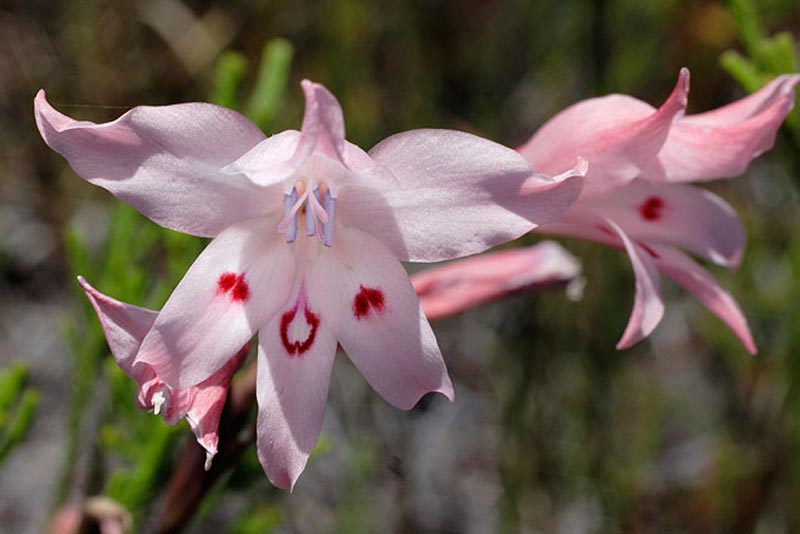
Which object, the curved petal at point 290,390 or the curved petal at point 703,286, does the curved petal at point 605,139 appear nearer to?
the curved petal at point 703,286

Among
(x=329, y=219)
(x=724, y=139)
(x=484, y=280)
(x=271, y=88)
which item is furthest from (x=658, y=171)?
(x=271, y=88)

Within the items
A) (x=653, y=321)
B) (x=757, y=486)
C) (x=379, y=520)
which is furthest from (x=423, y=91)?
(x=653, y=321)

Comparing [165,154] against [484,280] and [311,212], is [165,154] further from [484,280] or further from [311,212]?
[484,280]

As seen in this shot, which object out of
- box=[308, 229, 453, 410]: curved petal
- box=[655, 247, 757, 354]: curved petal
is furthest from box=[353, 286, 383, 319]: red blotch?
box=[655, 247, 757, 354]: curved petal

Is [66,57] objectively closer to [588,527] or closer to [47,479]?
[47,479]

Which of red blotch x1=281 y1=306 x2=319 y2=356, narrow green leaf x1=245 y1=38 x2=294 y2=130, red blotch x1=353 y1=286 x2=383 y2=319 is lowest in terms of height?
narrow green leaf x1=245 y1=38 x2=294 y2=130

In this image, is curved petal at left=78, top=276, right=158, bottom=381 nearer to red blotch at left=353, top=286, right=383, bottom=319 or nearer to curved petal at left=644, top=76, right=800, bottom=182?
red blotch at left=353, top=286, right=383, bottom=319

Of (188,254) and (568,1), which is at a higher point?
(188,254)

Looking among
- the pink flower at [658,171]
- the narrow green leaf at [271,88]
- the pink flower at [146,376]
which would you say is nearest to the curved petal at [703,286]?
the pink flower at [658,171]
